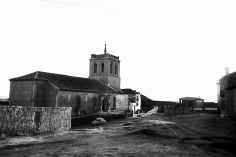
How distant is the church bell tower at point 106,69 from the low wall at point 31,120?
30.3m

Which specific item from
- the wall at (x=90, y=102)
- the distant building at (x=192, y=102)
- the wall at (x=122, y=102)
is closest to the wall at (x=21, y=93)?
the wall at (x=90, y=102)

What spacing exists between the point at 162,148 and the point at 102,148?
3.37 meters

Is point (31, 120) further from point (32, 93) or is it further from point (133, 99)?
point (133, 99)

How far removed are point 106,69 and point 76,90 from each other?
16.1m

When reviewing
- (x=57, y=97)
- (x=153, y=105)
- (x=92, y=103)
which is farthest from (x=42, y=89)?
(x=153, y=105)

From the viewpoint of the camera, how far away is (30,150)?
43.1 feet

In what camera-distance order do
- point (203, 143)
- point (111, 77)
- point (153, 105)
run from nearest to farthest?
1. point (203, 143)
2. point (111, 77)
3. point (153, 105)

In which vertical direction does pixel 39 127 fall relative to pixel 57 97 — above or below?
below

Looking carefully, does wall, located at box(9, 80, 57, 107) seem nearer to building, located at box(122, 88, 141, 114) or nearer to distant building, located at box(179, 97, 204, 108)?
building, located at box(122, 88, 141, 114)

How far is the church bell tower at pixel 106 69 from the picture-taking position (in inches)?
2096

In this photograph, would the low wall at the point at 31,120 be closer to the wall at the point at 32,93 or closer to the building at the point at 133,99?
the wall at the point at 32,93

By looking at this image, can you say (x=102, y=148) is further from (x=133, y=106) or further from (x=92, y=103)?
(x=133, y=106)

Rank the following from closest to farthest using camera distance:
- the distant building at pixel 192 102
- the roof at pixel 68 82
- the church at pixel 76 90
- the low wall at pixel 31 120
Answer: the low wall at pixel 31 120
the church at pixel 76 90
the roof at pixel 68 82
the distant building at pixel 192 102

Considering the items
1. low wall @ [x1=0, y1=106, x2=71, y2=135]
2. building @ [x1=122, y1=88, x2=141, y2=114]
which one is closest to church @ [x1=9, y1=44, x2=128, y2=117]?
building @ [x1=122, y1=88, x2=141, y2=114]
